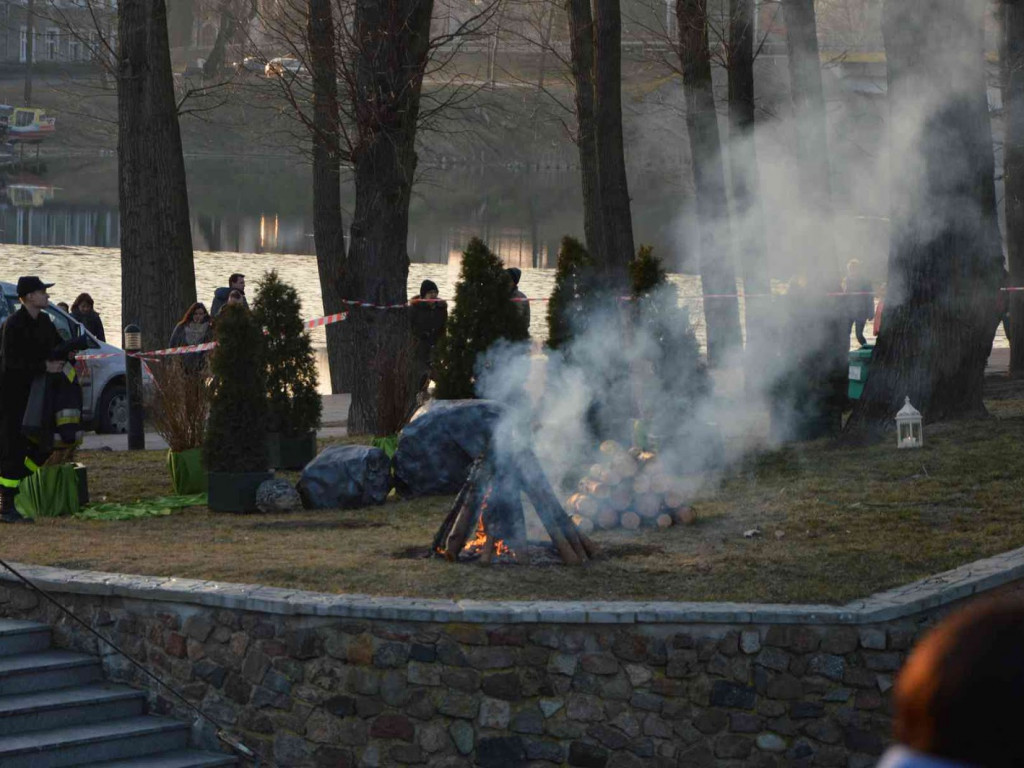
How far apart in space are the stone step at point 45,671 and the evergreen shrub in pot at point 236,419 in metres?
3.03

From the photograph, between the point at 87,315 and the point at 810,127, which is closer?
the point at 87,315

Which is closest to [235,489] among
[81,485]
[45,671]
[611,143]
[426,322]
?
[81,485]

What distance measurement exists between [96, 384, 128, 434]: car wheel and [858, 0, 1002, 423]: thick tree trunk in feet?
27.4

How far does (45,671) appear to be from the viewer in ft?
28.0

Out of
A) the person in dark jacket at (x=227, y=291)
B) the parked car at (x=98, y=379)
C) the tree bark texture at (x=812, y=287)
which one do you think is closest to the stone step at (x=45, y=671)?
the tree bark texture at (x=812, y=287)

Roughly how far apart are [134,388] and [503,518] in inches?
273

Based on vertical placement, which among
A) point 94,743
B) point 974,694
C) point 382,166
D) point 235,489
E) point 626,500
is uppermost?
point 382,166

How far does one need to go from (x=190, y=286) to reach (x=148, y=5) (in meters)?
3.23

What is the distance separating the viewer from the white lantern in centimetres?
1227

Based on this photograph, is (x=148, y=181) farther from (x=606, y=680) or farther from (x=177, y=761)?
(x=606, y=680)

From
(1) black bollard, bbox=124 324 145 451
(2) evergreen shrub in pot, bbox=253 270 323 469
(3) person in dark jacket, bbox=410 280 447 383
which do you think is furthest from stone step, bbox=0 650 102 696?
(3) person in dark jacket, bbox=410 280 447 383

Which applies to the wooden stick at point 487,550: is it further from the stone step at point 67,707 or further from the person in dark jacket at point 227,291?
the person in dark jacket at point 227,291

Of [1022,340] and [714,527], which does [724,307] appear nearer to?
[1022,340]

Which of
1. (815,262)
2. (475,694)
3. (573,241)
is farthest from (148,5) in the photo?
(475,694)
